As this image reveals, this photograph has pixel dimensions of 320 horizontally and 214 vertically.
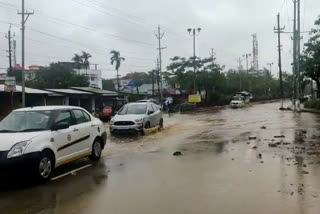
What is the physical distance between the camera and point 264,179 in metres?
9.16

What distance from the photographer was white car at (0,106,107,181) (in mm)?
8859

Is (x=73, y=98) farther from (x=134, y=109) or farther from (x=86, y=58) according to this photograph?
(x=86, y=58)

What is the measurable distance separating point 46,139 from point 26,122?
1.05 meters

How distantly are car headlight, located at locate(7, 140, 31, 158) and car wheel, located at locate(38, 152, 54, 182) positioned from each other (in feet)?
1.61

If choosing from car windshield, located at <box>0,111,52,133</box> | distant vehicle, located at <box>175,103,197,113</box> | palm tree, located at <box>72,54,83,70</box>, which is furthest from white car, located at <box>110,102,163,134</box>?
palm tree, located at <box>72,54,83,70</box>

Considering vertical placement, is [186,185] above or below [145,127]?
below

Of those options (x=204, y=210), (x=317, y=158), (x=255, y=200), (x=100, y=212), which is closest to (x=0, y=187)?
(x=100, y=212)

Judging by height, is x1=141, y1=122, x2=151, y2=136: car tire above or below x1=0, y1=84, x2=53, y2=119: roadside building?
below

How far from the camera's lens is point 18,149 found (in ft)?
29.1

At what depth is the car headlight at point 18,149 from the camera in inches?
345

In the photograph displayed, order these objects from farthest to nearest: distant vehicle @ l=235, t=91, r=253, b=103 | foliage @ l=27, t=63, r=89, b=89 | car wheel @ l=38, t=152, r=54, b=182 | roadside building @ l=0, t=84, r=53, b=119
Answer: distant vehicle @ l=235, t=91, r=253, b=103
foliage @ l=27, t=63, r=89, b=89
roadside building @ l=0, t=84, r=53, b=119
car wheel @ l=38, t=152, r=54, b=182

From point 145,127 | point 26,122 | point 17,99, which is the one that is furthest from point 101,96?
point 26,122

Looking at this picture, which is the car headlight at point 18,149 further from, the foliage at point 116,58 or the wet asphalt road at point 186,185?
the foliage at point 116,58

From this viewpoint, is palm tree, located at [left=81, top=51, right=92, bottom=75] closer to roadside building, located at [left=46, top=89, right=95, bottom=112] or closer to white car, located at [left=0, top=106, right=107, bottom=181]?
roadside building, located at [left=46, top=89, right=95, bottom=112]
